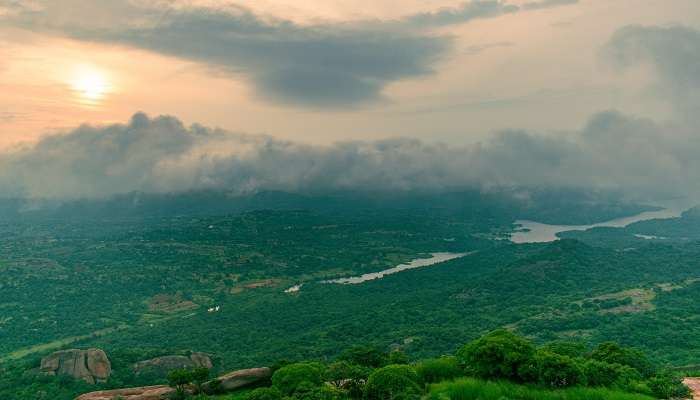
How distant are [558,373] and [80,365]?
78.3m

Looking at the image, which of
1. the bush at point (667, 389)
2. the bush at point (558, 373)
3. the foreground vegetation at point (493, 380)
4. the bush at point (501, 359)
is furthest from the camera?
the bush at point (501, 359)

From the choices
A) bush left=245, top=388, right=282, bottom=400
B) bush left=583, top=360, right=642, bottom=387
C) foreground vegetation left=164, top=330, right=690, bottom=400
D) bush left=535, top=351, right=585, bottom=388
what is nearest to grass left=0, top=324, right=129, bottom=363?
bush left=245, top=388, right=282, bottom=400

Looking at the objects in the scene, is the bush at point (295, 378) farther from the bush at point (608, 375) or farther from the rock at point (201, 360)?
the rock at point (201, 360)

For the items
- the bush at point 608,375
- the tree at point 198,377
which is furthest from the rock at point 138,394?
the bush at point 608,375

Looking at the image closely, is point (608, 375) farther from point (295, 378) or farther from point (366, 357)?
point (295, 378)

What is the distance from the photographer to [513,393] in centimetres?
2136

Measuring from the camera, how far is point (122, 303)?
157 metres

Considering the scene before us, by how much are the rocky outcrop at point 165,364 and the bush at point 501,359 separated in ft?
210

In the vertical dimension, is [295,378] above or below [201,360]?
above

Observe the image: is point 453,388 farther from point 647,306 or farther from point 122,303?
point 122,303

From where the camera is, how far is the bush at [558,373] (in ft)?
76.6

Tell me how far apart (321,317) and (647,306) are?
86282mm

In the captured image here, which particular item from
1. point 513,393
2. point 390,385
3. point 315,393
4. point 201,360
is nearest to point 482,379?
point 513,393

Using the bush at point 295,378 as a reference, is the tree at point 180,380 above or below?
below
